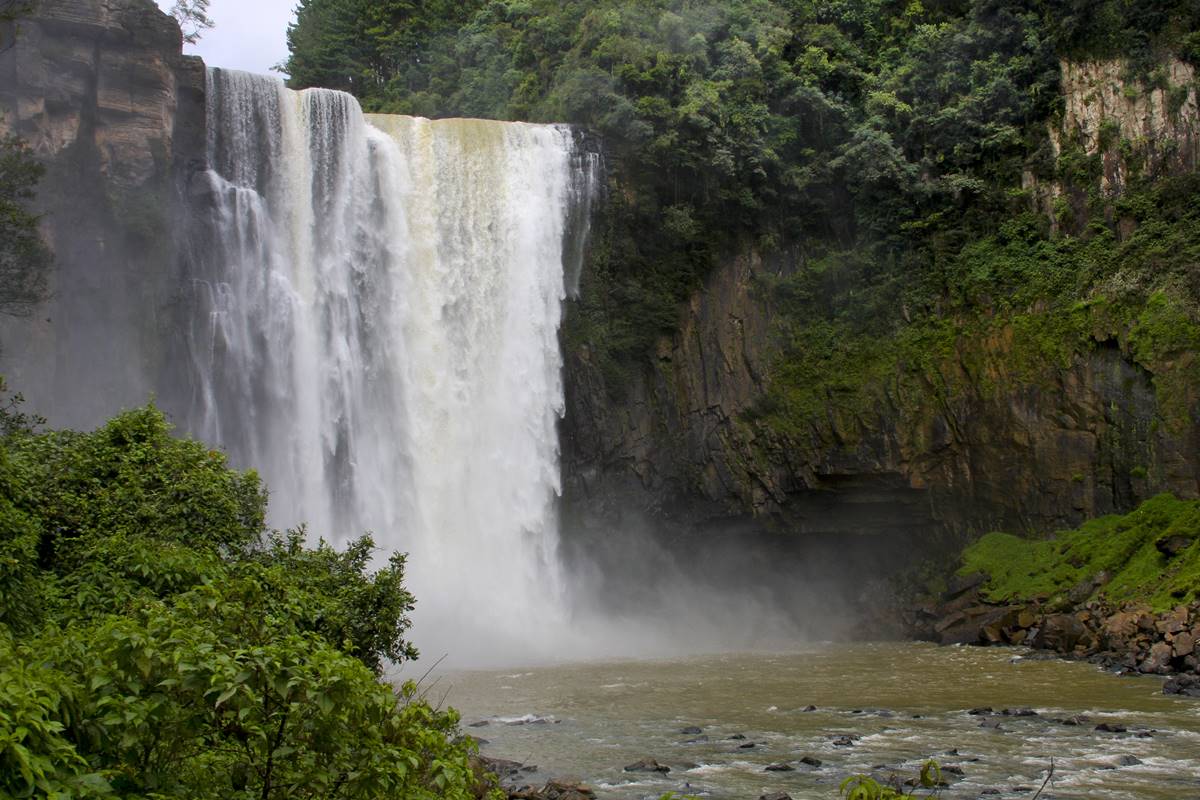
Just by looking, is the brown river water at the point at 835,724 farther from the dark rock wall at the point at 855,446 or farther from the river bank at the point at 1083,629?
the dark rock wall at the point at 855,446

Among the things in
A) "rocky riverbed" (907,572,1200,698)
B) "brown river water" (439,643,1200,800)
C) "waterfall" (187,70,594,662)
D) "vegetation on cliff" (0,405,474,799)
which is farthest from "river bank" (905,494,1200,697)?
"vegetation on cliff" (0,405,474,799)

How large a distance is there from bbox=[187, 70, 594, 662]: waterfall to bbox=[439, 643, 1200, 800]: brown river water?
6414 millimetres

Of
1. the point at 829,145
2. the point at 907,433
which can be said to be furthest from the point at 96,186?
the point at 907,433

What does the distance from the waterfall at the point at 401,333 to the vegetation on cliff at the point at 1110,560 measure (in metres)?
12.3

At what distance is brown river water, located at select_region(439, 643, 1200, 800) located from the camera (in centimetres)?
1324

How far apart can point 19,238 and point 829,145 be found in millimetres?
23320

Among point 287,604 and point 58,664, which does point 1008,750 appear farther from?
point 58,664

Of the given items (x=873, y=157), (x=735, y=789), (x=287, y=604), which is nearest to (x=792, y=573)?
(x=873, y=157)

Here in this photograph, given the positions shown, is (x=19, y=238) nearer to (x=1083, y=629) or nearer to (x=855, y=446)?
(x=855, y=446)

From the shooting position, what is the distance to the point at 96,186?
26547 mm

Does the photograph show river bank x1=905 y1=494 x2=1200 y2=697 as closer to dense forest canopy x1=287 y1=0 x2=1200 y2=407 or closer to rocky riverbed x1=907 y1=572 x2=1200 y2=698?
rocky riverbed x1=907 y1=572 x2=1200 y2=698

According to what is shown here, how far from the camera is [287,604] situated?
9.90m

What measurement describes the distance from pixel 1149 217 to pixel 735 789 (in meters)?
23.1

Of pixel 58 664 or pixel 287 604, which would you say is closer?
pixel 58 664
